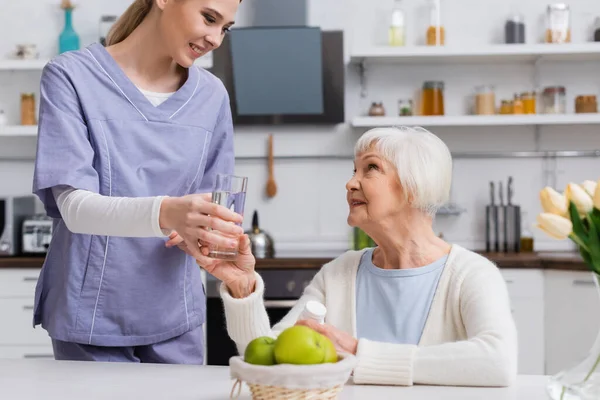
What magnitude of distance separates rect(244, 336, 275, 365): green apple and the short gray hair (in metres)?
0.74

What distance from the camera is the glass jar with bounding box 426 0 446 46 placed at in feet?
13.8

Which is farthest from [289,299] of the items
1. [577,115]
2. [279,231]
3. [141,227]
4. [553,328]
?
[141,227]

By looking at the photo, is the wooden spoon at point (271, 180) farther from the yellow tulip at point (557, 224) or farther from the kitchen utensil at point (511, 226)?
the yellow tulip at point (557, 224)

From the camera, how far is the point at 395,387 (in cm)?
153

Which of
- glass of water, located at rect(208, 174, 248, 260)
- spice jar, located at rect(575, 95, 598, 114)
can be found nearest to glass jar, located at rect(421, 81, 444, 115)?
spice jar, located at rect(575, 95, 598, 114)

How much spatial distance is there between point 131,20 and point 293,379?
1.03 metres

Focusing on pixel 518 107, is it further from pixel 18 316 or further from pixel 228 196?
pixel 228 196

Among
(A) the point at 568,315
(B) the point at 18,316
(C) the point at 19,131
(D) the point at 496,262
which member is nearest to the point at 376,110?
(D) the point at 496,262

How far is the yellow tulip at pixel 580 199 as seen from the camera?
123 centimetres

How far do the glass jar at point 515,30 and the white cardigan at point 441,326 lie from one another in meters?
2.58

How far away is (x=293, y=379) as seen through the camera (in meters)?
1.24

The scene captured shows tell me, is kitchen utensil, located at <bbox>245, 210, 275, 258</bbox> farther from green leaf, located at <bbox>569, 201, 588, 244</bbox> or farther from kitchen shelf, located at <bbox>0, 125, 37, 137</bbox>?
green leaf, located at <bbox>569, 201, 588, 244</bbox>

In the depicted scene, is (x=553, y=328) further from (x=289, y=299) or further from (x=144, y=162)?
(x=144, y=162)

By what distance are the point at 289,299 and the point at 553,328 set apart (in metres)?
1.18
